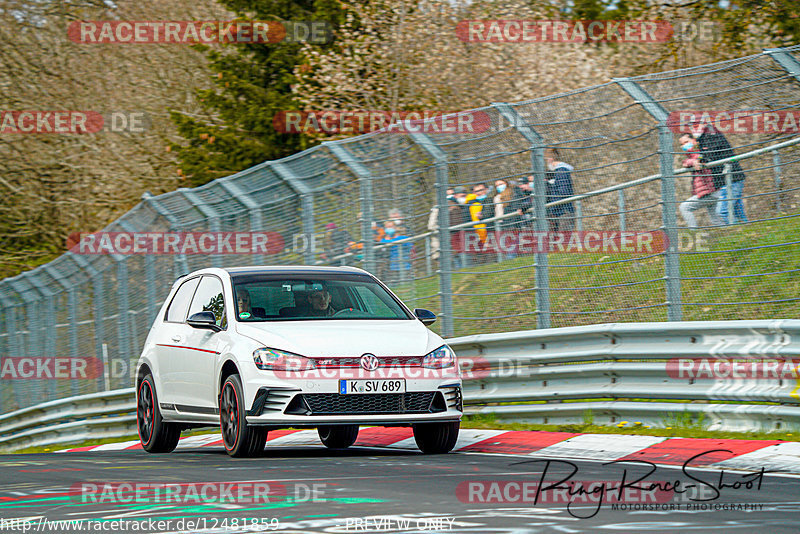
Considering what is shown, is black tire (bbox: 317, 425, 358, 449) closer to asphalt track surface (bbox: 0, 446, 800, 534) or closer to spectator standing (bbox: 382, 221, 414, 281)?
asphalt track surface (bbox: 0, 446, 800, 534)

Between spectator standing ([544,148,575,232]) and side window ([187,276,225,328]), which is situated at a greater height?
spectator standing ([544,148,575,232])

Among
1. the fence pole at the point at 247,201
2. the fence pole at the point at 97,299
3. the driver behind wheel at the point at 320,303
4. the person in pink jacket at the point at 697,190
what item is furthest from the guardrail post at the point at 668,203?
the fence pole at the point at 97,299

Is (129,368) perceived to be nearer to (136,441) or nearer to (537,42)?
(136,441)

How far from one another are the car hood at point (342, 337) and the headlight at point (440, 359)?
44mm

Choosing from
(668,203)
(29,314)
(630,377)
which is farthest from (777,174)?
(29,314)

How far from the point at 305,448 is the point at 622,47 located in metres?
26.3

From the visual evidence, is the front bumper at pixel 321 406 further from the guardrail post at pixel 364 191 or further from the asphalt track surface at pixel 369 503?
the guardrail post at pixel 364 191

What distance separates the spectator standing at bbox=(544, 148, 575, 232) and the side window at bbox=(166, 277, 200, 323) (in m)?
3.27

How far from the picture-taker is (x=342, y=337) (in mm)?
9961

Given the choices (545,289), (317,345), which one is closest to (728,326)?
(545,289)

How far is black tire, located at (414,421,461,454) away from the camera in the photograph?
33.8 ft

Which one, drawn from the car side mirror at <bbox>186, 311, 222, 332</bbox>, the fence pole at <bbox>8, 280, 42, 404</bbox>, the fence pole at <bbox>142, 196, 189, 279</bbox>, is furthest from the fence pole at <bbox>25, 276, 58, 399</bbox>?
the car side mirror at <bbox>186, 311, 222, 332</bbox>

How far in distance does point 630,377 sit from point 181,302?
4129 millimetres

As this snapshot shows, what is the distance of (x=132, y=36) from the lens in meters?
37.1
